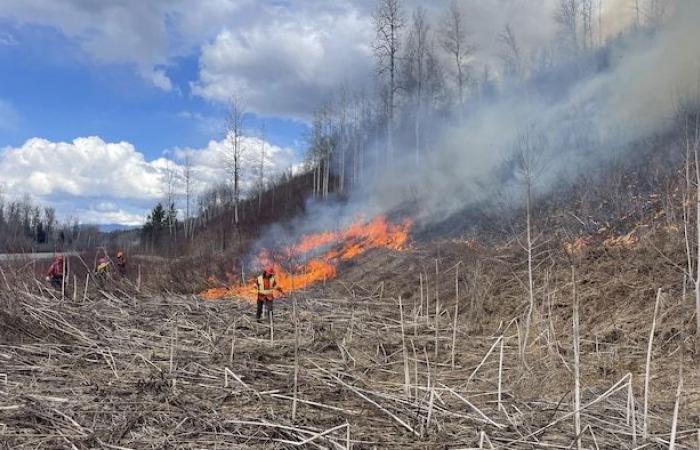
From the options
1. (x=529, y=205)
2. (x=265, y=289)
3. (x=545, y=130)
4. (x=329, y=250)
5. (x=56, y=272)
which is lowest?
(x=265, y=289)

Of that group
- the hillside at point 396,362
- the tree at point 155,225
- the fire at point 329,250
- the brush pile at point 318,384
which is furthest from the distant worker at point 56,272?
the tree at point 155,225

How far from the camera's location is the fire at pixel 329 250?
71.3 feet

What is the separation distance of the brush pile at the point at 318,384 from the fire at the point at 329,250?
26.1 ft

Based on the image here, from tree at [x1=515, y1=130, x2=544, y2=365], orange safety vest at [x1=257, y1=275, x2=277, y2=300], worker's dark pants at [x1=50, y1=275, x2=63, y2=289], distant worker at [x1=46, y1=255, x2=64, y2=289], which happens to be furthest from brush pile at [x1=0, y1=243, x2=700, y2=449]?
worker's dark pants at [x1=50, y1=275, x2=63, y2=289]

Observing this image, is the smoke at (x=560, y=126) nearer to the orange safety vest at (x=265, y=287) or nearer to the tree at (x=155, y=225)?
the orange safety vest at (x=265, y=287)

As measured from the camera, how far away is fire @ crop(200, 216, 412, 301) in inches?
856

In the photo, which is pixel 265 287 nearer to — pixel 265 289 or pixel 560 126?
pixel 265 289

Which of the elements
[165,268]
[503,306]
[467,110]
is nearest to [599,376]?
[503,306]

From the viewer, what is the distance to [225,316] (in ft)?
44.4

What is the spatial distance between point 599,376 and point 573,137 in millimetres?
17847

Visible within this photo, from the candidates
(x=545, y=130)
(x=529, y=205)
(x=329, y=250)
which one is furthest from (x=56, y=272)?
(x=545, y=130)

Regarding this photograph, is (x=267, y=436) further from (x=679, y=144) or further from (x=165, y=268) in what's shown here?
(x=165, y=268)

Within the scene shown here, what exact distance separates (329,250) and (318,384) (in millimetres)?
19706

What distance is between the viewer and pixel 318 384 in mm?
7215
